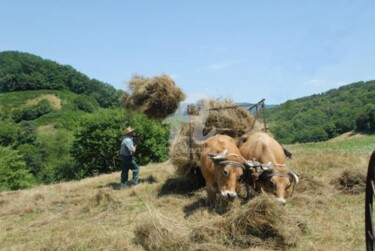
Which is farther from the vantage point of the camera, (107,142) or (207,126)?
(107,142)

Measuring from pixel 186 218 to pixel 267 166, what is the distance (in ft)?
7.15

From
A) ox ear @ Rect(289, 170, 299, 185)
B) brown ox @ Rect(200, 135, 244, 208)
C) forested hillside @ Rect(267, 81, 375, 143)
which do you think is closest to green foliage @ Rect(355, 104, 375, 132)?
forested hillside @ Rect(267, 81, 375, 143)

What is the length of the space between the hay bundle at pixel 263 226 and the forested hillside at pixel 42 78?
116805 mm

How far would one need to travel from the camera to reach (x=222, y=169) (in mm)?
8086

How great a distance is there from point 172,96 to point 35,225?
5.69m

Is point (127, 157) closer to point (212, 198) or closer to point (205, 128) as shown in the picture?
point (205, 128)

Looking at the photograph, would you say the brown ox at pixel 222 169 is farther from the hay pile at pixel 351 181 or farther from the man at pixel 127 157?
the man at pixel 127 157

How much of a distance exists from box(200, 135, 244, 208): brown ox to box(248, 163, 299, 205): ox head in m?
0.45

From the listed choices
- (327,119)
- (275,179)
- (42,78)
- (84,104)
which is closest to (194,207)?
(275,179)

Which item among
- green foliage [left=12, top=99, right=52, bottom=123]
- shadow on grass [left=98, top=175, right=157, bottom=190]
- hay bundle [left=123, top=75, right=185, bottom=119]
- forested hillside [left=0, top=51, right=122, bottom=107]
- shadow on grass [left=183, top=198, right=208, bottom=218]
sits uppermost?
forested hillside [left=0, top=51, right=122, bottom=107]

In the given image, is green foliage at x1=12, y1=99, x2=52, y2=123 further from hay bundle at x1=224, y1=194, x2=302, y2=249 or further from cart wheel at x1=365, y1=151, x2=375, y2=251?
cart wheel at x1=365, y1=151, x2=375, y2=251

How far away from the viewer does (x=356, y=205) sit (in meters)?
8.20

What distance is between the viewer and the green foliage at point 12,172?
42972mm

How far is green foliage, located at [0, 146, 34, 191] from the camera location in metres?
43.0
